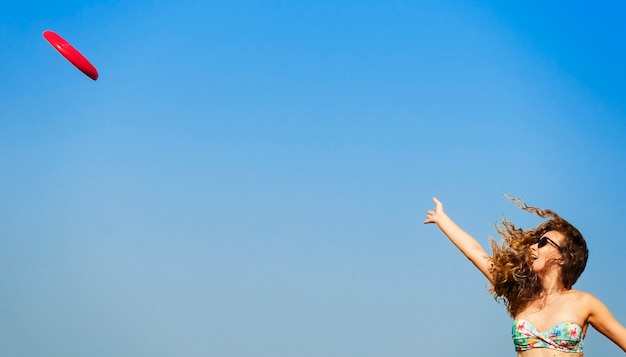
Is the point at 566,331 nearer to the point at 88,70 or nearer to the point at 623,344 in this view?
the point at 623,344

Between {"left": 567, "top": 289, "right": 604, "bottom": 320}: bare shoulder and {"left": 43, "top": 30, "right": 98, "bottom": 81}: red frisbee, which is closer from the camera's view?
{"left": 567, "top": 289, "right": 604, "bottom": 320}: bare shoulder

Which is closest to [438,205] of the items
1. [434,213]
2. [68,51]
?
[434,213]

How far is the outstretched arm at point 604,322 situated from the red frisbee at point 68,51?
15046 mm

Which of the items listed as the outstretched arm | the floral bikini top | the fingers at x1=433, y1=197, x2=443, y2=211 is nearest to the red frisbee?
the fingers at x1=433, y1=197, x2=443, y2=211

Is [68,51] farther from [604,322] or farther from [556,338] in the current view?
[604,322]

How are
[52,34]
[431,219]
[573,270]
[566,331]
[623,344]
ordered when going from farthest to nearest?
[52,34] < [431,219] < [573,270] < [566,331] < [623,344]

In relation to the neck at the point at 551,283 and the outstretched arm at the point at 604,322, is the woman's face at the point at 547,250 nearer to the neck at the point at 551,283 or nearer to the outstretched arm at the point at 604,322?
the neck at the point at 551,283

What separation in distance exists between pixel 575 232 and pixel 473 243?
1.09 m

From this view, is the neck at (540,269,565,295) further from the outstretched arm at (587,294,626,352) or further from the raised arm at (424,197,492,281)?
the raised arm at (424,197,492,281)

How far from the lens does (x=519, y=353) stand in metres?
7.29

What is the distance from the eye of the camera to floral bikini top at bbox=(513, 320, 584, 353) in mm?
6953

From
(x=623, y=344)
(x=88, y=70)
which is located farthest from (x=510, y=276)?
(x=88, y=70)

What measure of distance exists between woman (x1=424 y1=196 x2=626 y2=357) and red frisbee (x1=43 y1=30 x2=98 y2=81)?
1342cm

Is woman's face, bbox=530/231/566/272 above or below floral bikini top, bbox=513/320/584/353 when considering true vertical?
above
